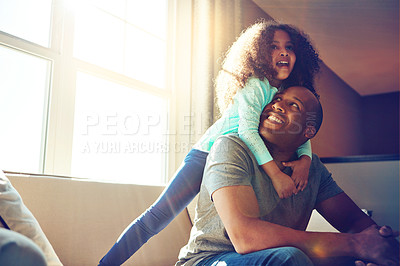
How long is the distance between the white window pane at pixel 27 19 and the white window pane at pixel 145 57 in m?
0.79

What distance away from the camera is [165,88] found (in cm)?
349

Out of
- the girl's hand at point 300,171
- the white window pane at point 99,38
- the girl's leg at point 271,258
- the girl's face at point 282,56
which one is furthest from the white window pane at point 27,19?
the girl's leg at point 271,258

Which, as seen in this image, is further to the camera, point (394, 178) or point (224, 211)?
point (394, 178)

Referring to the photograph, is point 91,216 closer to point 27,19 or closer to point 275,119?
point 275,119

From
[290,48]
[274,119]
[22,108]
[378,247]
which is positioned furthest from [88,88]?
[378,247]

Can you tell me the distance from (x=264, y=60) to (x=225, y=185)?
0.73 metres

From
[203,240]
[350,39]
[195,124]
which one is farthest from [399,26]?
[203,240]

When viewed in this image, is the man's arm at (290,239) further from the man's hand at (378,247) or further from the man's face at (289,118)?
the man's face at (289,118)

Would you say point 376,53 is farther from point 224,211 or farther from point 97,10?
point 224,211

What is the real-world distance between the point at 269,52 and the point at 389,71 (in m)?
5.91

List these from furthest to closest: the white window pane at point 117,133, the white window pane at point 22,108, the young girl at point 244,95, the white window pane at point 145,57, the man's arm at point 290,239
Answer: the white window pane at point 145,57
the white window pane at point 117,133
the white window pane at point 22,108
the young girl at point 244,95
the man's arm at point 290,239

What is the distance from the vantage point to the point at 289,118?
51.8 inches

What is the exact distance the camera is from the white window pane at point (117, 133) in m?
2.76

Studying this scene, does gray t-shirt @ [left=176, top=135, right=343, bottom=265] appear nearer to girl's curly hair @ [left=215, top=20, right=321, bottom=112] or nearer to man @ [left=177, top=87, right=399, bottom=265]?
man @ [left=177, top=87, right=399, bottom=265]
